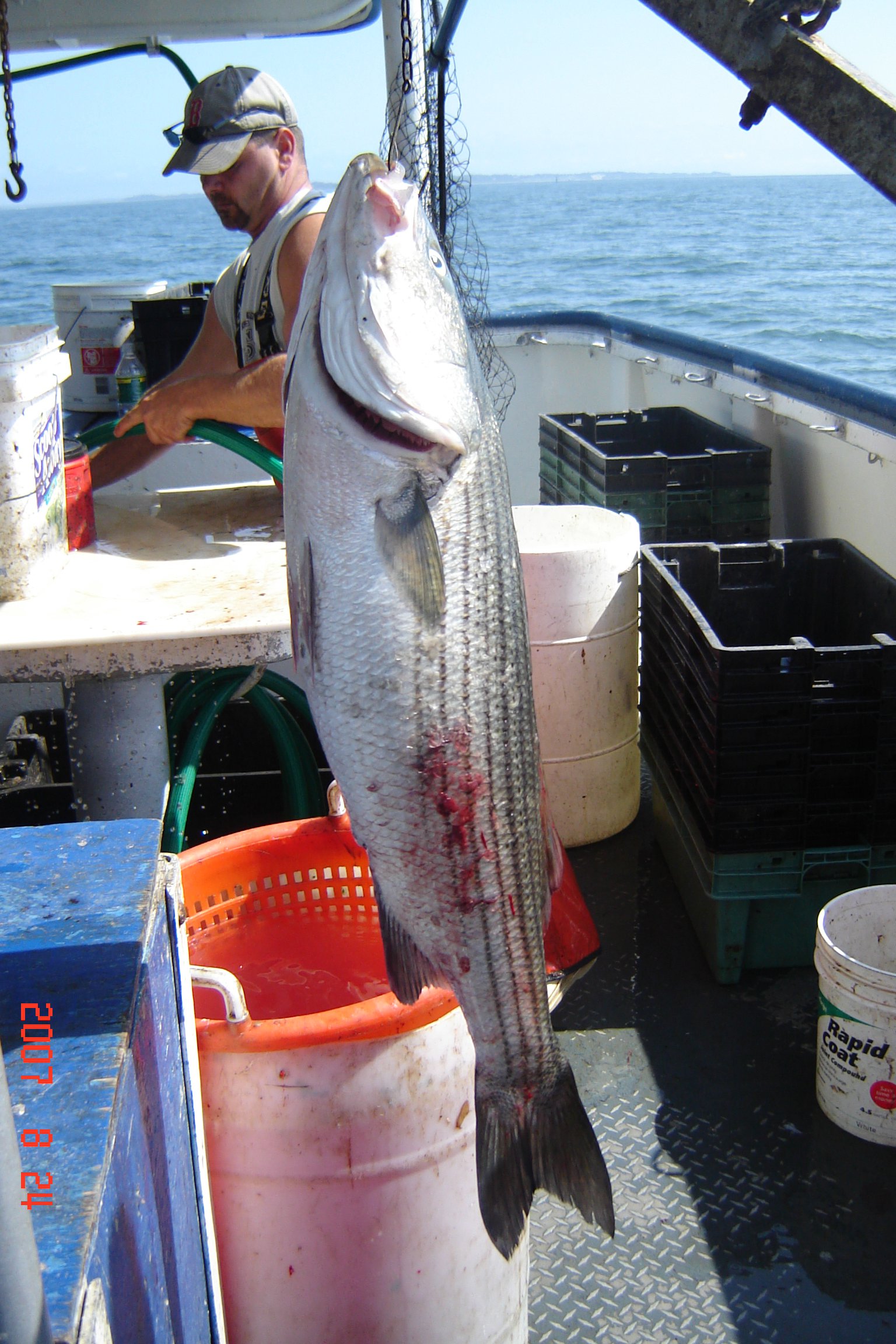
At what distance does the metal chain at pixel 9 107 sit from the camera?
3.30 metres

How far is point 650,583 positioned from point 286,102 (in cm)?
200

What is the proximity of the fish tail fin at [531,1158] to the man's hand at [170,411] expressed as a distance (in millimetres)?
1757

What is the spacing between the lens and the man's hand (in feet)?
8.32

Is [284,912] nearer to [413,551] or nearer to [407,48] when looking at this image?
[413,551]

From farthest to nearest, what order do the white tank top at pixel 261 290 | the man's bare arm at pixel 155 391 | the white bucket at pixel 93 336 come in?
the white bucket at pixel 93 336, the man's bare arm at pixel 155 391, the white tank top at pixel 261 290

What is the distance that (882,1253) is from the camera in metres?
2.29

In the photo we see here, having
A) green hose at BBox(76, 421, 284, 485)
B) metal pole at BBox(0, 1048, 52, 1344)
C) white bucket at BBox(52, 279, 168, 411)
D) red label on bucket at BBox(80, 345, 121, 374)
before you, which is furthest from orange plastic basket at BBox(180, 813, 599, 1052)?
red label on bucket at BBox(80, 345, 121, 374)

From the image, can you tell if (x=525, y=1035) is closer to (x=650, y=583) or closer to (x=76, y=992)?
(x=76, y=992)

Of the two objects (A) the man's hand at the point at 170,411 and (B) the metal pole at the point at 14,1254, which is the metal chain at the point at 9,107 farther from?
(B) the metal pole at the point at 14,1254

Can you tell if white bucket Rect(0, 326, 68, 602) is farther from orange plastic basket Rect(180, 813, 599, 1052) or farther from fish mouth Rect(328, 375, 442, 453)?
fish mouth Rect(328, 375, 442, 453)

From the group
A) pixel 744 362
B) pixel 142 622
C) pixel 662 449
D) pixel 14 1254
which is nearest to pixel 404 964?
pixel 14 1254

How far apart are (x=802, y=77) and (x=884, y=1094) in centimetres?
222

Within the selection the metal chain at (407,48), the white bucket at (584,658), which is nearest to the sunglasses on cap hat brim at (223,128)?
the metal chain at (407,48)

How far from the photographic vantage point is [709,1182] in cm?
251
